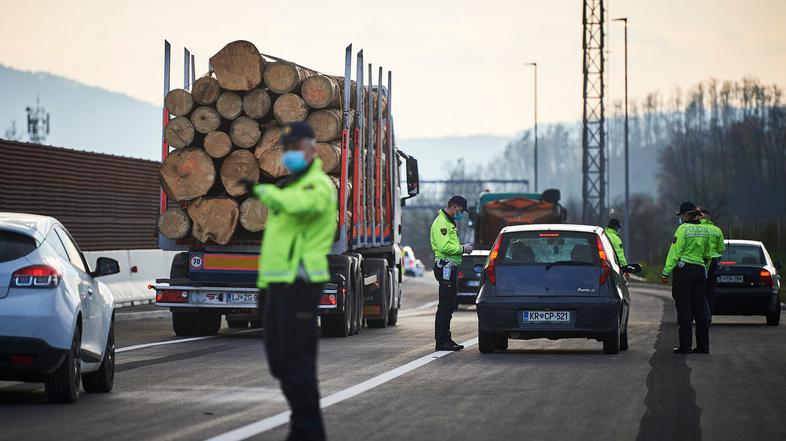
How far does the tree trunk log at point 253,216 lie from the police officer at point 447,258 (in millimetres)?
2676

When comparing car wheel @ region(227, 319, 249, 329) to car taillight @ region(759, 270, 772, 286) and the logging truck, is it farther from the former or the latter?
car taillight @ region(759, 270, 772, 286)

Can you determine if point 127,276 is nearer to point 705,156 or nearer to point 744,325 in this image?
point 744,325

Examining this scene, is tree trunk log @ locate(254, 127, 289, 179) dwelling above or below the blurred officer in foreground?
above

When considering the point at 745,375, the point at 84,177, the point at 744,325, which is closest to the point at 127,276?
the point at 84,177

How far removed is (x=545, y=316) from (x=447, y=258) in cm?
181

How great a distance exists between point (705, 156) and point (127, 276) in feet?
429

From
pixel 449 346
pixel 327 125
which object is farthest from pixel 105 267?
pixel 327 125

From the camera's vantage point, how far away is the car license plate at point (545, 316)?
18.3m

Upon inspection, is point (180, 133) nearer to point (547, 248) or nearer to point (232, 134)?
point (232, 134)

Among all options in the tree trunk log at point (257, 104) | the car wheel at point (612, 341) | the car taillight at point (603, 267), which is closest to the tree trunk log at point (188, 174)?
the tree trunk log at point (257, 104)

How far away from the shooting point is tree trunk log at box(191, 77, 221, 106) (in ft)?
72.2

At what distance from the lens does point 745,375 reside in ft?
51.4

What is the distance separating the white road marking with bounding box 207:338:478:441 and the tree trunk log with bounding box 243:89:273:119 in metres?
4.71

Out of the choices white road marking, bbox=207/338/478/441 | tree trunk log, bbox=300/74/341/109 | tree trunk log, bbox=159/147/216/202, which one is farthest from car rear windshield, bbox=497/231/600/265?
tree trunk log, bbox=159/147/216/202
